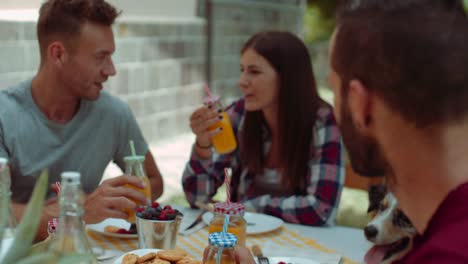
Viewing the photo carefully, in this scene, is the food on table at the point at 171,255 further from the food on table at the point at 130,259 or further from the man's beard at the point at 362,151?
the man's beard at the point at 362,151

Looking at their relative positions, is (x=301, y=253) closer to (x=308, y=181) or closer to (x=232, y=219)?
(x=232, y=219)

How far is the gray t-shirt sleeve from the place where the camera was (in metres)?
2.59

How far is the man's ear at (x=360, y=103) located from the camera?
1.10 metres

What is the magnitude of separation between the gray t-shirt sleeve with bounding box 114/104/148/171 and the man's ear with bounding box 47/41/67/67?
34cm

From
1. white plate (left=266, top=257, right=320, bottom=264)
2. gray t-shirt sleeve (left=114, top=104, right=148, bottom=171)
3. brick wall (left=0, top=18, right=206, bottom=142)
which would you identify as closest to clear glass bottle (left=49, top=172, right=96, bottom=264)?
white plate (left=266, top=257, right=320, bottom=264)

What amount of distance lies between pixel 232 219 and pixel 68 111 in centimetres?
105

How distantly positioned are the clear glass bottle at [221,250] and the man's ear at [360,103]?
0.45 meters

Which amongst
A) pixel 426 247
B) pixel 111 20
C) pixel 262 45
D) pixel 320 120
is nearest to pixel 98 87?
pixel 111 20

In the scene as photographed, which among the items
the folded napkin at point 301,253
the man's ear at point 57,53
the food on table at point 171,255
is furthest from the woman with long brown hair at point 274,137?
the food on table at point 171,255

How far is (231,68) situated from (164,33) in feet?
5.53

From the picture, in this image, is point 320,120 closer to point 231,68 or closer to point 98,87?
point 98,87

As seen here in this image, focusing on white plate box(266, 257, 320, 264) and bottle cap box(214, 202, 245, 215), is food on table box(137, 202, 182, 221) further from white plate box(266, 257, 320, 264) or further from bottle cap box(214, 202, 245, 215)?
white plate box(266, 257, 320, 264)

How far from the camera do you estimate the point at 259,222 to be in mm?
2062

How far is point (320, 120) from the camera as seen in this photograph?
101 inches
